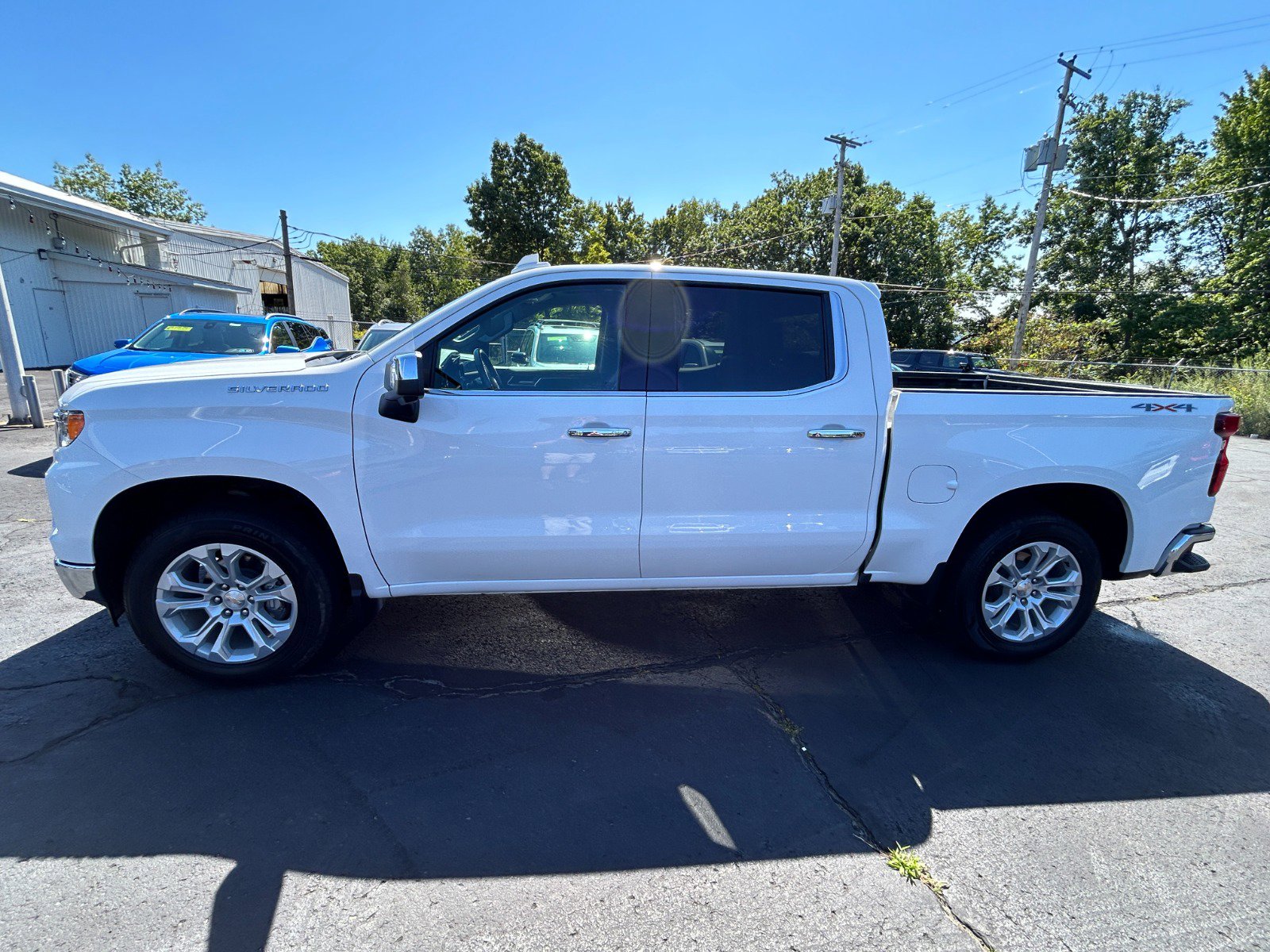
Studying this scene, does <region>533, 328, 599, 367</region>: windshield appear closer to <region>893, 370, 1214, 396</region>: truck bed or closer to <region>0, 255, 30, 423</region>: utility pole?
<region>893, 370, 1214, 396</region>: truck bed

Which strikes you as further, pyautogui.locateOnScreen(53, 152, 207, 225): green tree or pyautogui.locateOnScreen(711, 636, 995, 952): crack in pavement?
pyautogui.locateOnScreen(53, 152, 207, 225): green tree

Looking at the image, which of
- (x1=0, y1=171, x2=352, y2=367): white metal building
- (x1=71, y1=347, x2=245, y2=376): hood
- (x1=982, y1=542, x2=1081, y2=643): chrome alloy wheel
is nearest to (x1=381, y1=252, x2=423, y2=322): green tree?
(x1=0, y1=171, x2=352, y2=367): white metal building

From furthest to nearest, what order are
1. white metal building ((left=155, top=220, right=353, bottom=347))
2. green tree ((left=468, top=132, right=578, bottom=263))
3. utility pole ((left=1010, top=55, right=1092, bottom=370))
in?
green tree ((left=468, top=132, right=578, bottom=263))
white metal building ((left=155, top=220, right=353, bottom=347))
utility pole ((left=1010, top=55, right=1092, bottom=370))

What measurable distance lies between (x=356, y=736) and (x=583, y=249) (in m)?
43.0

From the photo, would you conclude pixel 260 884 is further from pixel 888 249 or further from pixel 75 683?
pixel 888 249

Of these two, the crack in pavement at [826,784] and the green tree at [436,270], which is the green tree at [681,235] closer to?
the green tree at [436,270]

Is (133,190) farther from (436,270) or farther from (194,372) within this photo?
(194,372)

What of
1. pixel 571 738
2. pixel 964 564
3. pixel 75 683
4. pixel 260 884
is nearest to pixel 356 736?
pixel 260 884

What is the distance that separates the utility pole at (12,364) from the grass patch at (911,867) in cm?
1329

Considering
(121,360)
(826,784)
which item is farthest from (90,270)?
(826,784)

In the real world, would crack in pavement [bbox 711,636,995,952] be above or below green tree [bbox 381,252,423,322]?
below

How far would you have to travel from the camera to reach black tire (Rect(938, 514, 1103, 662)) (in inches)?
132

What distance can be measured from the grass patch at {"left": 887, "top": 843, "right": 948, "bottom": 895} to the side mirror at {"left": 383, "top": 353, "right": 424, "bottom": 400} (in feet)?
8.49

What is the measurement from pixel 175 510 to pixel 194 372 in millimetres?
670
